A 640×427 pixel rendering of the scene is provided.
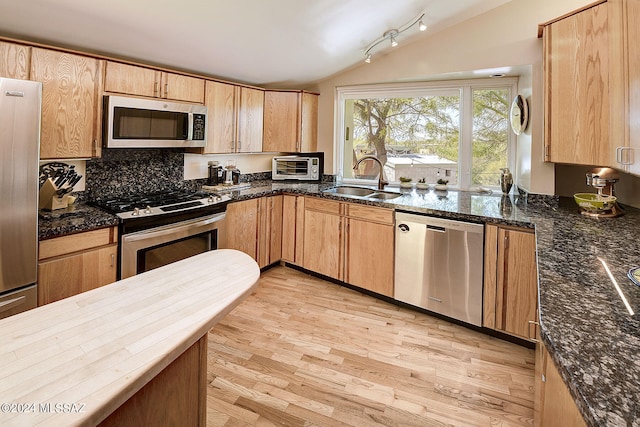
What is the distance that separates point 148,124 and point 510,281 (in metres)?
2.94

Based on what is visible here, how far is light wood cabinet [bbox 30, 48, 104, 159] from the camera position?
209 centimetres

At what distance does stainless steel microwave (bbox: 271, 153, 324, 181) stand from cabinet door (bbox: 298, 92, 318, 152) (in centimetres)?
14

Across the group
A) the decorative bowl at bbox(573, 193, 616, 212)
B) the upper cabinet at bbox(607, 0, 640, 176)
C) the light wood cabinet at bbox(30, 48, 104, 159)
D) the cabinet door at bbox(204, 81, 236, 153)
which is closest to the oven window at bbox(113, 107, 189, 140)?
the light wood cabinet at bbox(30, 48, 104, 159)

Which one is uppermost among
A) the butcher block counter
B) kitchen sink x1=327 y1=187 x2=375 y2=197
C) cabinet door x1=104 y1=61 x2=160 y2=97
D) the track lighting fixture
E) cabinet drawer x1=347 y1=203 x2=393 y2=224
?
the track lighting fixture

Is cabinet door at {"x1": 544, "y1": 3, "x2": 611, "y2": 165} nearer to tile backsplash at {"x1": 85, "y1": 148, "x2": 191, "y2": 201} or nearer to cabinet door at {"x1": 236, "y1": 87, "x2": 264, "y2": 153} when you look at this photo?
cabinet door at {"x1": 236, "y1": 87, "x2": 264, "y2": 153}

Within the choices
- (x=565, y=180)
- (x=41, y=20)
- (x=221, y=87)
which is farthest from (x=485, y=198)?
(x=41, y=20)

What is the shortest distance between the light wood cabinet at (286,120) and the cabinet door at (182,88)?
2.89 ft

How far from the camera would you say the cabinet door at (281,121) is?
377cm

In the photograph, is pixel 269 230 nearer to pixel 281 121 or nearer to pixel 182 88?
pixel 281 121

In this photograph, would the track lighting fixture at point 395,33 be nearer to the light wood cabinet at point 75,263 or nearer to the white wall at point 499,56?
the white wall at point 499,56

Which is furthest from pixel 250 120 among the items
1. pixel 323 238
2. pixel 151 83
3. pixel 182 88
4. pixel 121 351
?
pixel 121 351

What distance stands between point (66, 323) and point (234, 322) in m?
1.81

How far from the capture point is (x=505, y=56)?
9.24 ft

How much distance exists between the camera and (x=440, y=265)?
8.61ft
